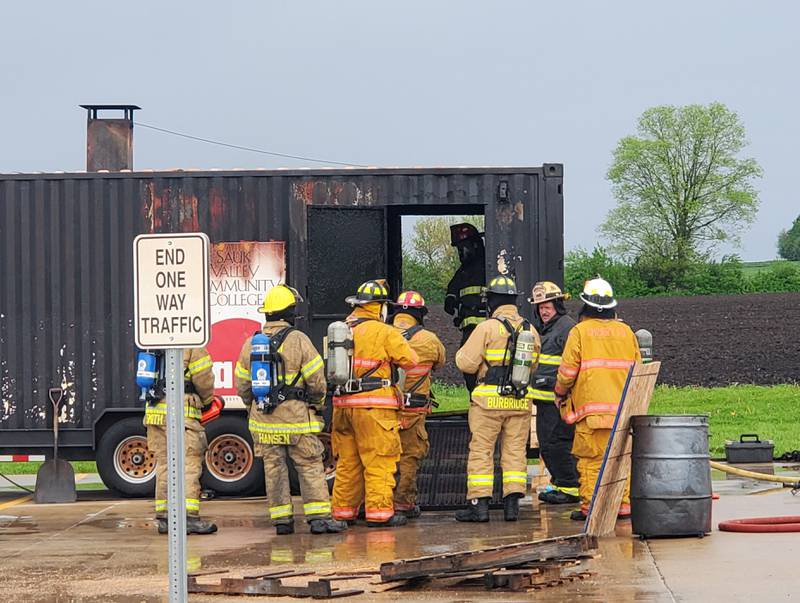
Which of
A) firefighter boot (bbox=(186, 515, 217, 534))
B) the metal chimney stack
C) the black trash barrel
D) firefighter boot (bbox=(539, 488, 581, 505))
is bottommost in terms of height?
firefighter boot (bbox=(539, 488, 581, 505))

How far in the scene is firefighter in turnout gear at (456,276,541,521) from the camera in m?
12.1

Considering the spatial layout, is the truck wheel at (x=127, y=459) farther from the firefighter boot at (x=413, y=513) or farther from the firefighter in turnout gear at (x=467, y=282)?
the firefighter in turnout gear at (x=467, y=282)

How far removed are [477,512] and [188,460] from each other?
2456 millimetres

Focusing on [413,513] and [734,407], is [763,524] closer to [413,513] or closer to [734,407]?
[413,513]

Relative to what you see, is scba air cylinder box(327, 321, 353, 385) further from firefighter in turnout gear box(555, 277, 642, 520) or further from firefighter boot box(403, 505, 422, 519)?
firefighter in turnout gear box(555, 277, 642, 520)

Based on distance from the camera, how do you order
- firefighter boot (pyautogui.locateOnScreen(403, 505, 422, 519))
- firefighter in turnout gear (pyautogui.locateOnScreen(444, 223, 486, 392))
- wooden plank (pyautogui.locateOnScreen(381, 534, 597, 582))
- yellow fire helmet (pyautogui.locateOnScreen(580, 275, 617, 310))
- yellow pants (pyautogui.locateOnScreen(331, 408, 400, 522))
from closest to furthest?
wooden plank (pyautogui.locateOnScreen(381, 534, 597, 582)) < yellow fire helmet (pyautogui.locateOnScreen(580, 275, 617, 310)) < yellow pants (pyautogui.locateOnScreen(331, 408, 400, 522)) < firefighter boot (pyautogui.locateOnScreen(403, 505, 422, 519)) < firefighter in turnout gear (pyautogui.locateOnScreen(444, 223, 486, 392))

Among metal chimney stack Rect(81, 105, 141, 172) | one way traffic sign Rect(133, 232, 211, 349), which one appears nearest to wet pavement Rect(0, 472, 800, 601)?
one way traffic sign Rect(133, 232, 211, 349)

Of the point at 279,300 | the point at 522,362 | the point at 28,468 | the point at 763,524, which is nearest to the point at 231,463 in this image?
the point at 279,300

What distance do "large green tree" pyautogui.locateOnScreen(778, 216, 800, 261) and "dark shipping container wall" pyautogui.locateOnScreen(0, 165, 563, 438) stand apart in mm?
91537

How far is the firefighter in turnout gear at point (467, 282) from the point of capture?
15.4 m

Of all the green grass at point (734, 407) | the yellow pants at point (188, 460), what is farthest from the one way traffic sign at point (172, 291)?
the green grass at point (734, 407)

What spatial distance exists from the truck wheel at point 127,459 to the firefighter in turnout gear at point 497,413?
3782 millimetres

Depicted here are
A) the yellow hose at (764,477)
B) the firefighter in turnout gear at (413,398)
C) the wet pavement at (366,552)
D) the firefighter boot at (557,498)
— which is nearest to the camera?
the wet pavement at (366,552)

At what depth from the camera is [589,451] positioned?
11727 mm
